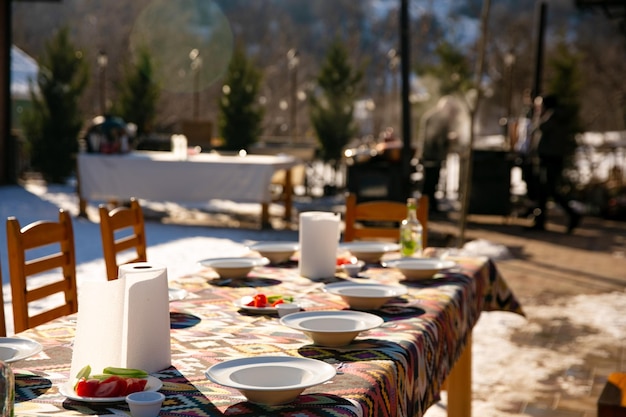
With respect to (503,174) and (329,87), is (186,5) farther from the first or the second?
(503,174)

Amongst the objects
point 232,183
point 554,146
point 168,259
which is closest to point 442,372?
point 168,259

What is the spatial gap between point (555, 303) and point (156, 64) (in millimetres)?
12000

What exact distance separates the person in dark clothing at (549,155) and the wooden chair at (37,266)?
27.1ft

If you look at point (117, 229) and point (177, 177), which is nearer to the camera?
point (117, 229)

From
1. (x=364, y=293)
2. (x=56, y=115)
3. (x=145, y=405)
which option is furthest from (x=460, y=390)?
(x=56, y=115)

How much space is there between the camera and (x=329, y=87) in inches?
632

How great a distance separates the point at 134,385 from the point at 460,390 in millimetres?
2252

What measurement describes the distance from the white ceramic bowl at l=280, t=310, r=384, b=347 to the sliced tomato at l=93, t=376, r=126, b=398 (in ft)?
1.73

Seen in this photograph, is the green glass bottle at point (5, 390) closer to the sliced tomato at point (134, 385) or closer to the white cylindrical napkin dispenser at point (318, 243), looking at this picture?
the sliced tomato at point (134, 385)

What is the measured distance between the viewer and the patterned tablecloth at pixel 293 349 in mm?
1647

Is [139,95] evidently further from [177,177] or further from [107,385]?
[107,385]

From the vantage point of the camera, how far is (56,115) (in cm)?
1606

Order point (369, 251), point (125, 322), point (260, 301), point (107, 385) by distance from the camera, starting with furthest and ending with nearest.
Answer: point (369, 251)
point (260, 301)
point (125, 322)
point (107, 385)

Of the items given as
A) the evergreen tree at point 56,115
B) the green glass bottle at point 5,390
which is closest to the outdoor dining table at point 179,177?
the evergreen tree at point 56,115
